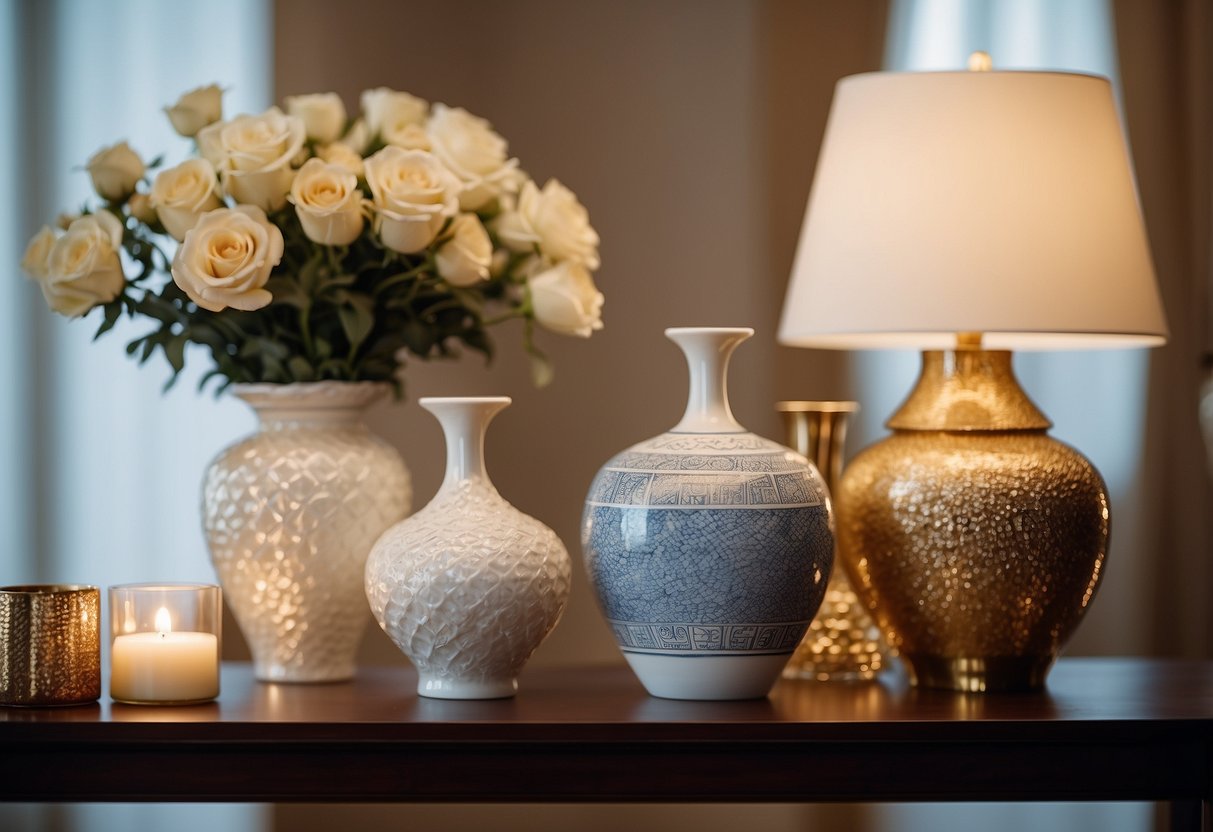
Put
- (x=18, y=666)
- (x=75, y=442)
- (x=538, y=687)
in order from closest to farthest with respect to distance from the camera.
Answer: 1. (x=18, y=666)
2. (x=538, y=687)
3. (x=75, y=442)

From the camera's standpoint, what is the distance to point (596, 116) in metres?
2.00

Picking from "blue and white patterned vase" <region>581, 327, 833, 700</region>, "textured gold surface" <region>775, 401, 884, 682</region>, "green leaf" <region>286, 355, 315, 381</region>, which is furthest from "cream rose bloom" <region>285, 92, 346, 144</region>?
"textured gold surface" <region>775, 401, 884, 682</region>

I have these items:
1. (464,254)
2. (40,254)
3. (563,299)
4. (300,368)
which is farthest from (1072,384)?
(40,254)

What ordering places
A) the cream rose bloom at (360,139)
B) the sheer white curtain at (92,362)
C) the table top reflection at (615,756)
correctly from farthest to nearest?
the sheer white curtain at (92,362) → the cream rose bloom at (360,139) → the table top reflection at (615,756)

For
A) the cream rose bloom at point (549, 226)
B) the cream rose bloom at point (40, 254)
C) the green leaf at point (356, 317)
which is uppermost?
the cream rose bloom at point (549, 226)

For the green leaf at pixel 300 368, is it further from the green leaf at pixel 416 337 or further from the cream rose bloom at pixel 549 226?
the cream rose bloom at pixel 549 226

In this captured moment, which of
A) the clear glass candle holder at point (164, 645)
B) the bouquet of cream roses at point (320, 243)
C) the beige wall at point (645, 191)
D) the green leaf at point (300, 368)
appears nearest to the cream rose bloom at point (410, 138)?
the bouquet of cream roses at point (320, 243)

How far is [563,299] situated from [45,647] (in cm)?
55

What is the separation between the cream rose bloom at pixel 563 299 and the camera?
1.25 m

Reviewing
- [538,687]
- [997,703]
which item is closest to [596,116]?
[538,687]

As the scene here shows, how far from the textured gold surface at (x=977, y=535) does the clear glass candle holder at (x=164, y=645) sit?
58 centimetres

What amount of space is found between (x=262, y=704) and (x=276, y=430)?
26cm

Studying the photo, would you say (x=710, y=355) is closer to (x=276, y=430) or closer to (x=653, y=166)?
(x=276, y=430)

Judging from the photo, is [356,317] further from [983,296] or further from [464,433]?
[983,296]
